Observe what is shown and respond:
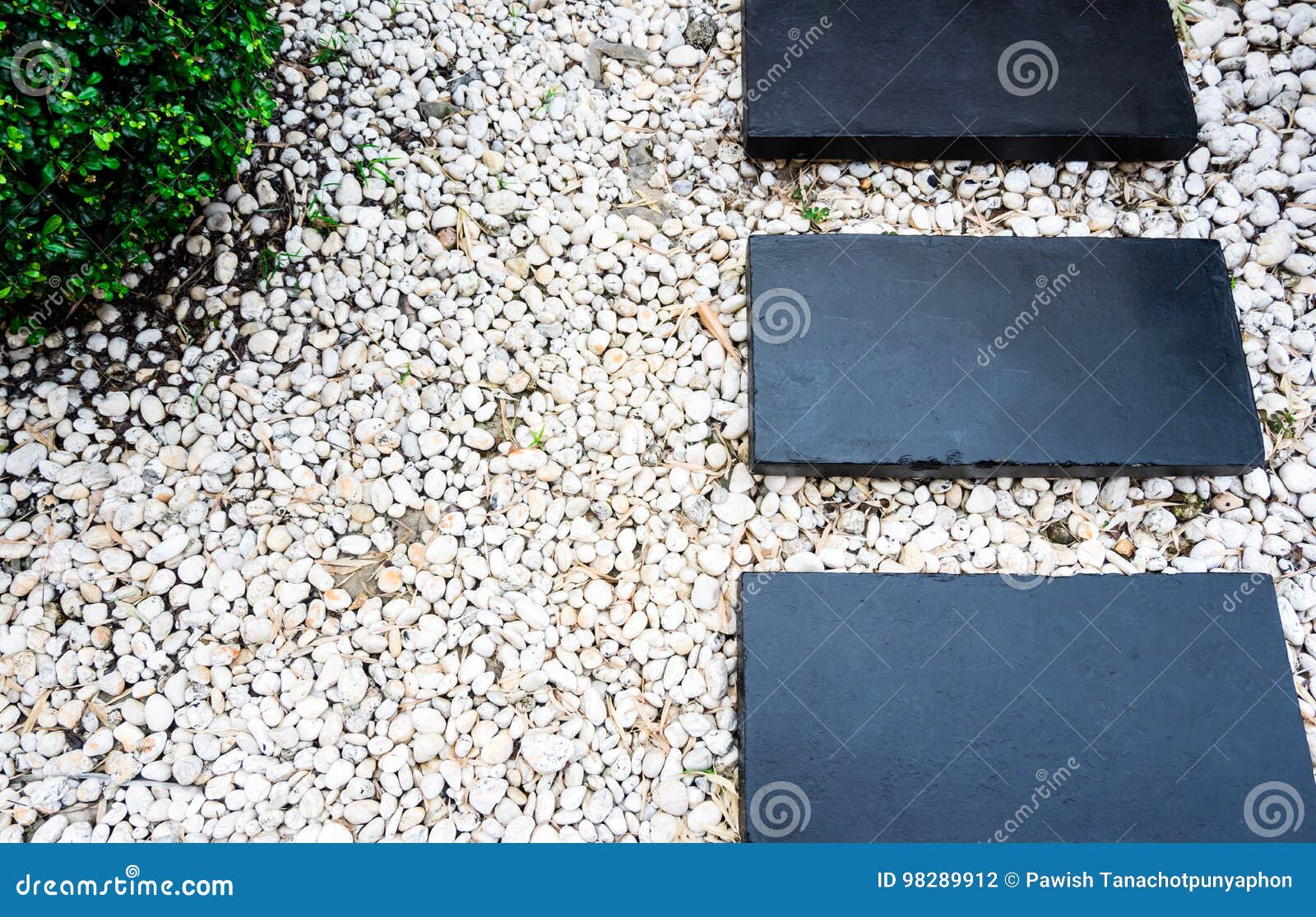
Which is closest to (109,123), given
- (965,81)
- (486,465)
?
(486,465)

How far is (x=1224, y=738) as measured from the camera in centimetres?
173

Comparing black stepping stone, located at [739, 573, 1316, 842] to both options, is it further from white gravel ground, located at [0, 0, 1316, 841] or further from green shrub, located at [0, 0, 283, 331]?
green shrub, located at [0, 0, 283, 331]

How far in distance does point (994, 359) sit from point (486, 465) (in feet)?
3.92

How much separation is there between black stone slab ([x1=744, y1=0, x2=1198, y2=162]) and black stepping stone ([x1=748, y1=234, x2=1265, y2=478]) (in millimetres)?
309

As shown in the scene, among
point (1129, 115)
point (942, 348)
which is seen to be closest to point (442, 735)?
point (942, 348)

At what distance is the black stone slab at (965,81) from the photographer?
2.20 meters

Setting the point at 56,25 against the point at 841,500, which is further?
the point at 841,500

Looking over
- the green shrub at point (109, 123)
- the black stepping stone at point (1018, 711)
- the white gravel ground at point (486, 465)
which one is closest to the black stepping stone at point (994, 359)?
the white gravel ground at point (486, 465)

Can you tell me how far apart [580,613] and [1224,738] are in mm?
1347

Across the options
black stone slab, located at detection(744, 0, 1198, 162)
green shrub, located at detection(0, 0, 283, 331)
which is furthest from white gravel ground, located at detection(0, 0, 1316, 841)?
green shrub, located at detection(0, 0, 283, 331)

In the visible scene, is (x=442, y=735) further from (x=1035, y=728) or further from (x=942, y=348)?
(x=942, y=348)

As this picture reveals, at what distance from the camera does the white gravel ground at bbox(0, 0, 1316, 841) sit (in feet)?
5.72

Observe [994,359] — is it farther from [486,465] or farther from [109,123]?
[109,123]

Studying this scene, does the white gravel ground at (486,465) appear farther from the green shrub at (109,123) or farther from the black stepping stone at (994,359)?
the green shrub at (109,123)
